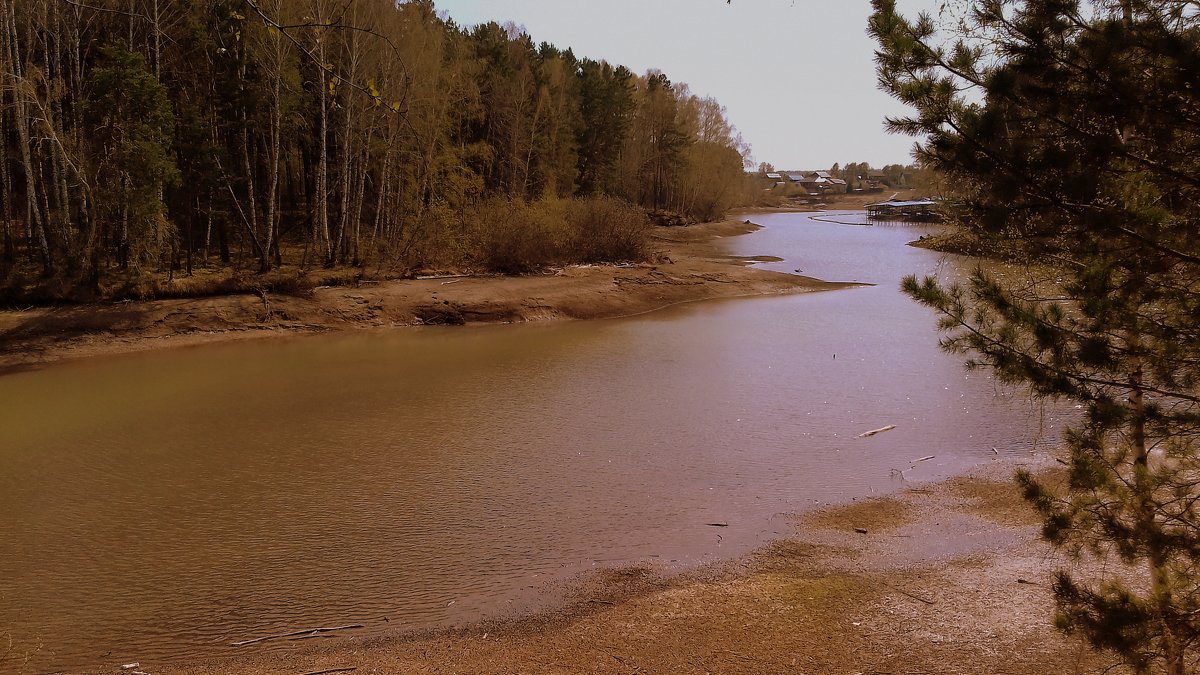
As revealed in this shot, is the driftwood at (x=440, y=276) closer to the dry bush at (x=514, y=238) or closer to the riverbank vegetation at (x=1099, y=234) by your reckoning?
the dry bush at (x=514, y=238)

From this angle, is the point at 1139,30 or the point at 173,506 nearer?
the point at 1139,30

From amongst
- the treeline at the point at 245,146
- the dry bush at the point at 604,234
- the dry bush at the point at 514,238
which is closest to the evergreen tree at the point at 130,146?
the treeline at the point at 245,146

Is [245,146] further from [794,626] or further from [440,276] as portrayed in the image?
[794,626]

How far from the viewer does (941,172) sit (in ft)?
12.7

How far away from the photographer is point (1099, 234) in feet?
11.1

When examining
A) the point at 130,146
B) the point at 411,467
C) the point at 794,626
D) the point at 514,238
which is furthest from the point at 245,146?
the point at 794,626

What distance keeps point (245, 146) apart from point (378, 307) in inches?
232

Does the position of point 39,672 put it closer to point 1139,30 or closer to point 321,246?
point 1139,30

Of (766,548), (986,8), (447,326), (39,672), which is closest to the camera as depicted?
(986,8)

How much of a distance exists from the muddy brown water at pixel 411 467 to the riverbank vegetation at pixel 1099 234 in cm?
345

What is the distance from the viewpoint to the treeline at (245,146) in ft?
54.3

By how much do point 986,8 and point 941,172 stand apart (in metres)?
0.79

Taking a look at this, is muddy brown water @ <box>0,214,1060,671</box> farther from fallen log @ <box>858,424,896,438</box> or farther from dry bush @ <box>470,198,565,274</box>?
dry bush @ <box>470,198,565,274</box>

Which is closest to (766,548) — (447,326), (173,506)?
(173,506)
